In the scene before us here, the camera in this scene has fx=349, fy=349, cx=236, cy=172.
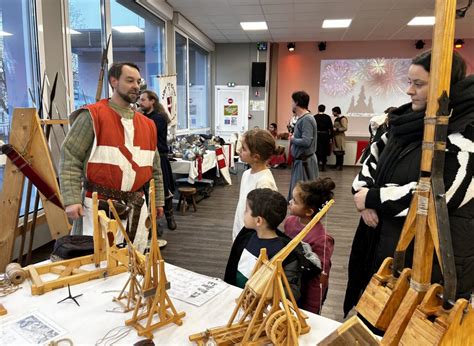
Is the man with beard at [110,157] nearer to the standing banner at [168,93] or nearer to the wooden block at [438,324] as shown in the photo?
the wooden block at [438,324]

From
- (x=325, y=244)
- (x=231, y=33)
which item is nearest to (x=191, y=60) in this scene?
(x=231, y=33)

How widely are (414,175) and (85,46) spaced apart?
3811mm

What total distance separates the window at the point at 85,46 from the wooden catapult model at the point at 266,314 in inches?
128

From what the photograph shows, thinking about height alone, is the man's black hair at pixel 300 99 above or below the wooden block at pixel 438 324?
above

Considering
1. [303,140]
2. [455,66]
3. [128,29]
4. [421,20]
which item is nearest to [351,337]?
[455,66]

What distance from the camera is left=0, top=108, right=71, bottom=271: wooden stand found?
7.15ft

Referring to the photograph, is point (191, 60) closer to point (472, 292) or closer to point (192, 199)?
point (192, 199)

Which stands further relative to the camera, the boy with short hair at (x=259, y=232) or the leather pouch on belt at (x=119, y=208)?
the leather pouch on belt at (x=119, y=208)

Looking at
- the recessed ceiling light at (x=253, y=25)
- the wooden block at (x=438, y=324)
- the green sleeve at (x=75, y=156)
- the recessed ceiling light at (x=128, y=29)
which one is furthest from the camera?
the recessed ceiling light at (x=253, y=25)

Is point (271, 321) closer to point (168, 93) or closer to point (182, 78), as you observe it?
point (168, 93)

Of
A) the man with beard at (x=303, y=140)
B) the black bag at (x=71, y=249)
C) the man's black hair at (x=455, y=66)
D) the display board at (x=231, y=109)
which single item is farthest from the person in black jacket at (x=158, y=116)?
the display board at (x=231, y=109)

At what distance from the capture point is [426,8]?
5883 millimetres

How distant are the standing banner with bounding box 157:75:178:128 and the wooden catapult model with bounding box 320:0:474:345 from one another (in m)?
5.02

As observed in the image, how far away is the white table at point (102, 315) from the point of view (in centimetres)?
91
